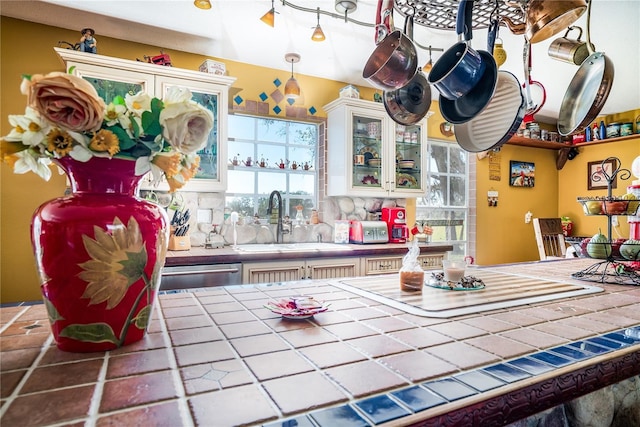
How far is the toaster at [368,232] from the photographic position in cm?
335

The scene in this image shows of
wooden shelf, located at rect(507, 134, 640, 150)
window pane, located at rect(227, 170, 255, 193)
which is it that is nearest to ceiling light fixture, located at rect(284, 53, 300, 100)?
window pane, located at rect(227, 170, 255, 193)

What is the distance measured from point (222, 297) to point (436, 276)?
89 centimetres

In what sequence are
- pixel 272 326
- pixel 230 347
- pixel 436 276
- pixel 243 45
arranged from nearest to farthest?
pixel 230 347, pixel 272 326, pixel 436 276, pixel 243 45

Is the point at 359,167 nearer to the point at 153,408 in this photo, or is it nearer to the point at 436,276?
the point at 436,276

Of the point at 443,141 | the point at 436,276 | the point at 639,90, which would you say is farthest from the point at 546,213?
the point at 436,276

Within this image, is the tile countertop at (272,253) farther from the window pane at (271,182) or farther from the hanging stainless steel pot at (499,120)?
the hanging stainless steel pot at (499,120)

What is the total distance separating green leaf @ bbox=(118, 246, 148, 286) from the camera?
81 centimetres

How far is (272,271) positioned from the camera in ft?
8.82

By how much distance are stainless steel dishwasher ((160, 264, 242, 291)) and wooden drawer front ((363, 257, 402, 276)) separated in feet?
3.57

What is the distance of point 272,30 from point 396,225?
82.5 inches

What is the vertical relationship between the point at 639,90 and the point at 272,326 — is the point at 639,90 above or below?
above

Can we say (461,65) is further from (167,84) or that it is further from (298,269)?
(167,84)

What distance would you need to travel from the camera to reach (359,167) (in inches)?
139

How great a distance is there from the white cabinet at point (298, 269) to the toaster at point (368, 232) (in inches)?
15.5
